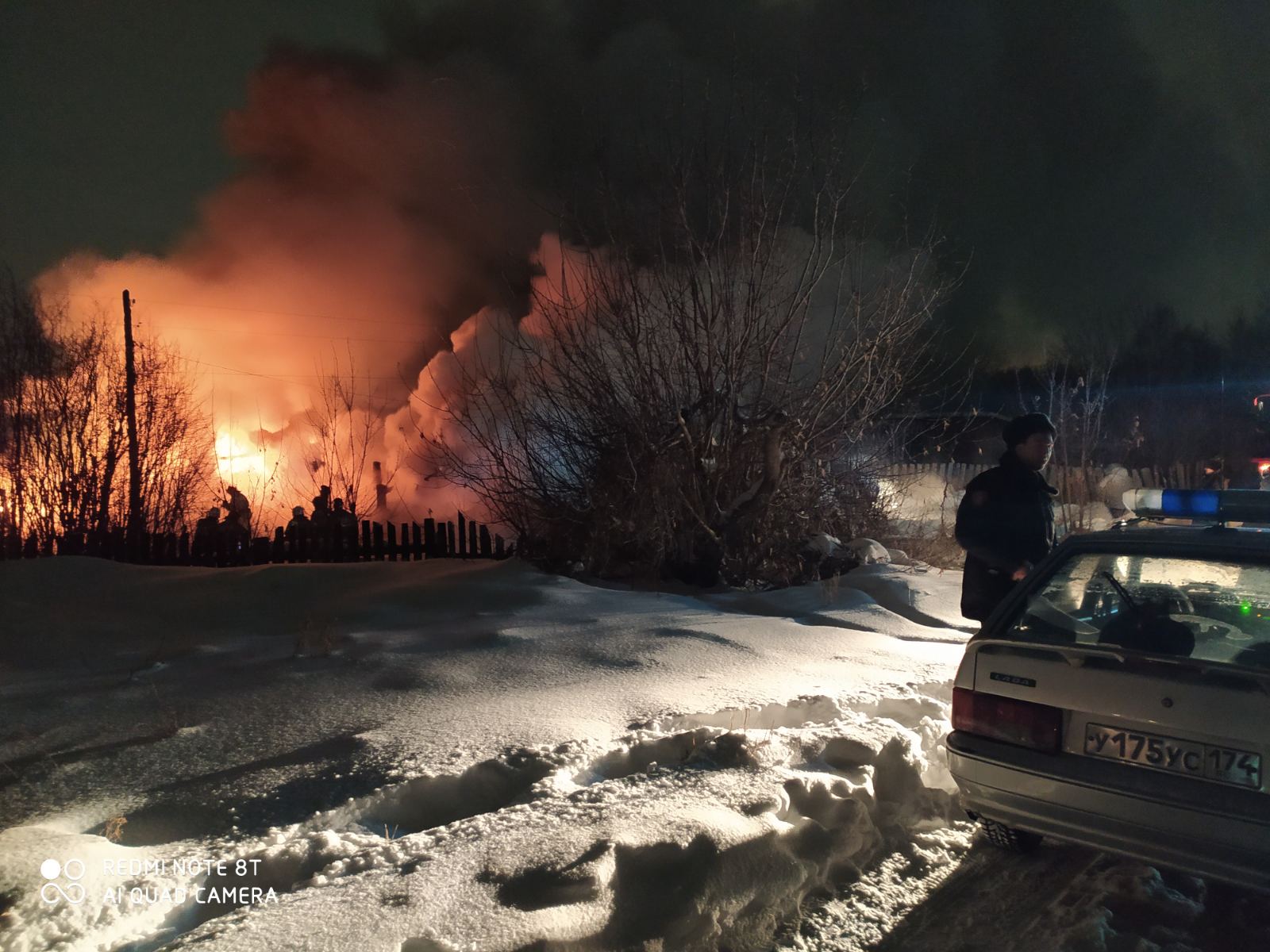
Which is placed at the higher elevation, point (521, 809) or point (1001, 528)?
point (1001, 528)

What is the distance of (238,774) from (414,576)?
5284 millimetres

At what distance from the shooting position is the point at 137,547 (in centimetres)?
1253

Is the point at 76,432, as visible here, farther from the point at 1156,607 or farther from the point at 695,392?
the point at 1156,607

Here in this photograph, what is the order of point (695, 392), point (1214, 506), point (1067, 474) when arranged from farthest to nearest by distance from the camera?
point (1067, 474) < point (695, 392) < point (1214, 506)

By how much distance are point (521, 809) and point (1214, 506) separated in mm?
2820

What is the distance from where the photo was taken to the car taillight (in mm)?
2715

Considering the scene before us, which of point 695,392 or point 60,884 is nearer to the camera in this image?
point 60,884

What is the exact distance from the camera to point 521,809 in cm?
304

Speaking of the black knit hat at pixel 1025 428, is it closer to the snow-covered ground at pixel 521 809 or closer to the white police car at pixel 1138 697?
the white police car at pixel 1138 697

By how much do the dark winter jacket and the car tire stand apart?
1287mm

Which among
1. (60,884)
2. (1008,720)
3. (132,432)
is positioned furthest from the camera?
(132,432)

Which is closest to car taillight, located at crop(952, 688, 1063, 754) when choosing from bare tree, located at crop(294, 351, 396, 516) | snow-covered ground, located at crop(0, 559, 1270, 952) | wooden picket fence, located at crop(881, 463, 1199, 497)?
snow-covered ground, located at crop(0, 559, 1270, 952)

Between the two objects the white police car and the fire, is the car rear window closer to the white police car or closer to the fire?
the white police car

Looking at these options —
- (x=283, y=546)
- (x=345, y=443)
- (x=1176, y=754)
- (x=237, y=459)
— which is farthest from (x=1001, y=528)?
(x=237, y=459)
